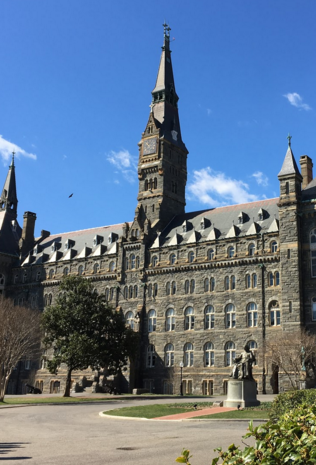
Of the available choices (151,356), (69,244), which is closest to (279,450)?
(151,356)

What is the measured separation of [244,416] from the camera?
27.2 metres

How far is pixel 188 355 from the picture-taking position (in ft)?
206

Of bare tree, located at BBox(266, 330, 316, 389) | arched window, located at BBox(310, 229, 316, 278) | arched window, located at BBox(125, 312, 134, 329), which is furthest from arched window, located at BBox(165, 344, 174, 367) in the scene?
arched window, located at BBox(310, 229, 316, 278)

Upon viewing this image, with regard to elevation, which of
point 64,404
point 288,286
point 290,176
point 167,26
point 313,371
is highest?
point 167,26

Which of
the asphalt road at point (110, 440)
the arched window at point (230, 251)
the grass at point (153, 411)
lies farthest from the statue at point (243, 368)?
the arched window at point (230, 251)

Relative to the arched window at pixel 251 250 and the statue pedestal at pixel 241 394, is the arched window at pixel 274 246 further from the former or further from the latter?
the statue pedestal at pixel 241 394

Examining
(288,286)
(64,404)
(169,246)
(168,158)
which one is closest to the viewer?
(64,404)

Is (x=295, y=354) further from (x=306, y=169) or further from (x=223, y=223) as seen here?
(x=306, y=169)

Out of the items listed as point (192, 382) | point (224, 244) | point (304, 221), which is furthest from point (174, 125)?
point (192, 382)

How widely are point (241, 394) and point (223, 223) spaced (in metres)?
34.8

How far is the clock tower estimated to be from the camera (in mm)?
73062

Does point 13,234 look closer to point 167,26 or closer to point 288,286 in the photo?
point 167,26

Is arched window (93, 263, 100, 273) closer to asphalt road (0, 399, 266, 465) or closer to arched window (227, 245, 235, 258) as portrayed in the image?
arched window (227, 245, 235, 258)

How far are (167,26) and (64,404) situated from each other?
62893 millimetres
